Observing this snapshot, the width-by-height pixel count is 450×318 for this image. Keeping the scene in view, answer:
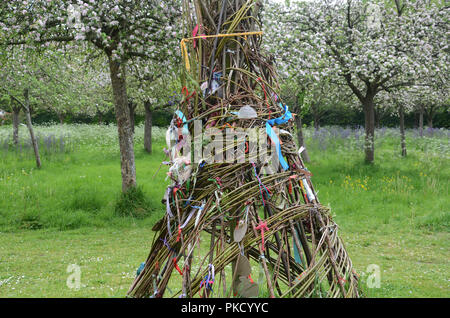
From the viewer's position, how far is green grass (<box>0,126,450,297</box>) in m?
5.42

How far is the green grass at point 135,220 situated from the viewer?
17.8ft

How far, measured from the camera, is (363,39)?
38.1 feet

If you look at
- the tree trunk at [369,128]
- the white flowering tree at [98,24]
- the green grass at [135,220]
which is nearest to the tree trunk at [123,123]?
the white flowering tree at [98,24]

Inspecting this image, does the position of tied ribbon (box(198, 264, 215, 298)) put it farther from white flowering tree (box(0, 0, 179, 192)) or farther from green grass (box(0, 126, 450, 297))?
white flowering tree (box(0, 0, 179, 192))

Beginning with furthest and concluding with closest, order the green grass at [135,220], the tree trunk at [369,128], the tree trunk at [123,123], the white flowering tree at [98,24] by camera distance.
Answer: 1. the tree trunk at [369,128]
2. the tree trunk at [123,123]
3. the white flowering tree at [98,24]
4. the green grass at [135,220]

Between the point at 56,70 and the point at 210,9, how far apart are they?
37.4 feet

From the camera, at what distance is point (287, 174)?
90.4 inches

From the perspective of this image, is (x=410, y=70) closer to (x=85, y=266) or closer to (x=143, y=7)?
(x=143, y=7)

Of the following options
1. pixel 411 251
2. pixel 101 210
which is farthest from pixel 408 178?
pixel 101 210

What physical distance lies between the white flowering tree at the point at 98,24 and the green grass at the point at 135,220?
135 inches

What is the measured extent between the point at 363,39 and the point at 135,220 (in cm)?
797

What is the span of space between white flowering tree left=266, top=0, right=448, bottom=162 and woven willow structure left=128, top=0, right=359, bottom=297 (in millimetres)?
7091

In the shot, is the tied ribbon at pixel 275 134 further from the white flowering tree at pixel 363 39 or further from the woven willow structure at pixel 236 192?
the white flowering tree at pixel 363 39

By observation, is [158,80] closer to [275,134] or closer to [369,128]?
[369,128]
